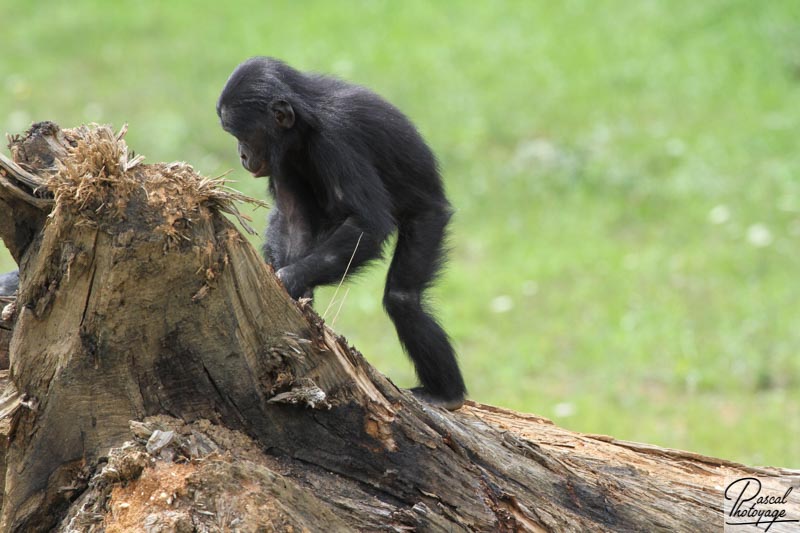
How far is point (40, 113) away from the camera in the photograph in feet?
50.1

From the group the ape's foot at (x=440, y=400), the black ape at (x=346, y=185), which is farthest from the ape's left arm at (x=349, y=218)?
the ape's foot at (x=440, y=400)

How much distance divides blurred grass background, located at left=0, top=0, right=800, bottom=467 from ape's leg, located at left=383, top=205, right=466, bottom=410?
3.19 metres

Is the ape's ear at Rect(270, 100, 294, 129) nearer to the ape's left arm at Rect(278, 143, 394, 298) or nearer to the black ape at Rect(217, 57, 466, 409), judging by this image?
the black ape at Rect(217, 57, 466, 409)

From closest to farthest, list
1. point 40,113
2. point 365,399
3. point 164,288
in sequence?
point 164,288 → point 365,399 → point 40,113

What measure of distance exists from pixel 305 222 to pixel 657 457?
2.55 m

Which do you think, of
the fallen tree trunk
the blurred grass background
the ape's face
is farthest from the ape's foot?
the blurred grass background

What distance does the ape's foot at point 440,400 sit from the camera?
5.84m

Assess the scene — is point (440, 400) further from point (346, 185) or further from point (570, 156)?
point (570, 156)

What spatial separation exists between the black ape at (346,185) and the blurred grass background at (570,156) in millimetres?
3078

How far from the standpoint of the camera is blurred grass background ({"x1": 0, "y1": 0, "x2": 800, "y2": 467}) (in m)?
10.8

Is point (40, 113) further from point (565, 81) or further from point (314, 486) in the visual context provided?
point (314, 486)

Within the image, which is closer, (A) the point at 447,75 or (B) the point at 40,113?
(B) the point at 40,113

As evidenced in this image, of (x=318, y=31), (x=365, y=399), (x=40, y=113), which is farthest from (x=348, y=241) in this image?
(x=318, y=31)

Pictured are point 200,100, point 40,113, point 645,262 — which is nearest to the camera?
point 645,262
